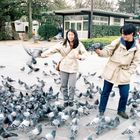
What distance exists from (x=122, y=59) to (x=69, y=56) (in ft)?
3.67

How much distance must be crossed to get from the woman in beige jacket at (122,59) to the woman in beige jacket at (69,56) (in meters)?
0.68

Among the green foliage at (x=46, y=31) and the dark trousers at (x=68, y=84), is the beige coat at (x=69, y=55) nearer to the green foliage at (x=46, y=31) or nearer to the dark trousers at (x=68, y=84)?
the dark trousers at (x=68, y=84)

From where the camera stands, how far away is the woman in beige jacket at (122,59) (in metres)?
5.21

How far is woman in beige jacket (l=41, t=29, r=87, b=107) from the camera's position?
5902mm

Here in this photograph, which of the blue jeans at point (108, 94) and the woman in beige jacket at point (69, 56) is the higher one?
the woman in beige jacket at point (69, 56)

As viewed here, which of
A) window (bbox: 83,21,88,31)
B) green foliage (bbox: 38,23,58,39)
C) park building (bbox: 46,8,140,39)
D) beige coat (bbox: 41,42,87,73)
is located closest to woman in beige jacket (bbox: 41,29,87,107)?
beige coat (bbox: 41,42,87,73)

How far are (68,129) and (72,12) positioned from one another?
2648 cm

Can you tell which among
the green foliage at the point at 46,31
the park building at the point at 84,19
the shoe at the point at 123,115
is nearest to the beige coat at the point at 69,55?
the shoe at the point at 123,115

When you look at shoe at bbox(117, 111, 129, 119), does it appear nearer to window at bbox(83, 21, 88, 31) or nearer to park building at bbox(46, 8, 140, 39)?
park building at bbox(46, 8, 140, 39)

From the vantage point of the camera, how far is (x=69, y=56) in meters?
6.04

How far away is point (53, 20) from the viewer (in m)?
35.4

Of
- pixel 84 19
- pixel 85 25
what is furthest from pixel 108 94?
pixel 85 25

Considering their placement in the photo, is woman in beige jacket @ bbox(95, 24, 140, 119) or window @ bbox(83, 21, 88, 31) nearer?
woman in beige jacket @ bbox(95, 24, 140, 119)

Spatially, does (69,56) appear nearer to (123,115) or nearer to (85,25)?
(123,115)
